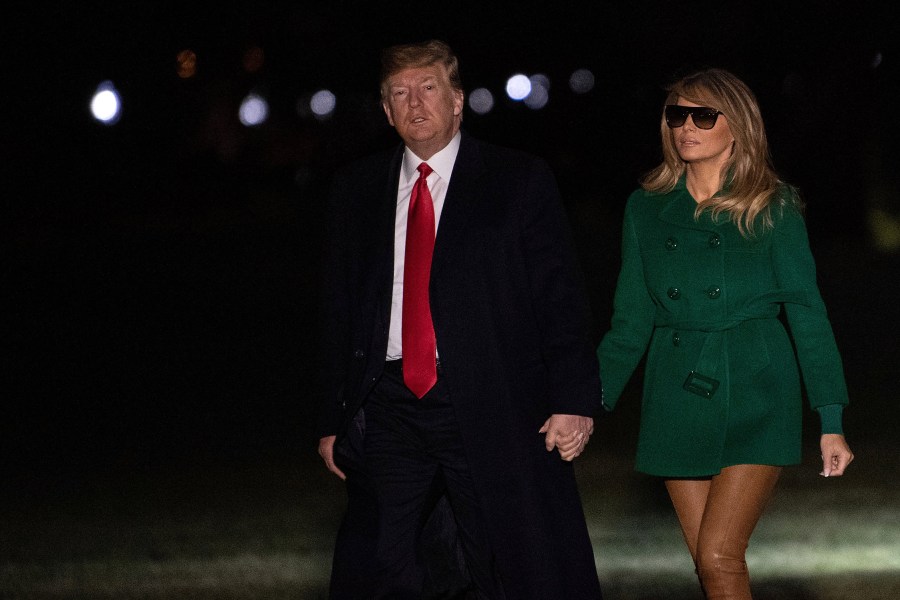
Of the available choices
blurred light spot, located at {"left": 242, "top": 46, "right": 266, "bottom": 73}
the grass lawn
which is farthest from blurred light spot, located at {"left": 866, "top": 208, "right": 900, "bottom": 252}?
blurred light spot, located at {"left": 242, "top": 46, "right": 266, "bottom": 73}

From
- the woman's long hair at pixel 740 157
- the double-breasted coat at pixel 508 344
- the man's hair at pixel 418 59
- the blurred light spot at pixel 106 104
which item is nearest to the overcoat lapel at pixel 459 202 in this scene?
the double-breasted coat at pixel 508 344

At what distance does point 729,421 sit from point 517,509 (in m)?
0.69

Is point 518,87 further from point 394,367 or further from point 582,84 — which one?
point 394,367

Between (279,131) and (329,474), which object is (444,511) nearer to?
(329,474)

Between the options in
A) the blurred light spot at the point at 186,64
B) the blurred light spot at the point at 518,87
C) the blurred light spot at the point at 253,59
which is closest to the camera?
the blurred light spot at the point at 186,64

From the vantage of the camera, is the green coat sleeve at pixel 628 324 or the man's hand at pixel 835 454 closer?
the man's hand at pixel 835 454

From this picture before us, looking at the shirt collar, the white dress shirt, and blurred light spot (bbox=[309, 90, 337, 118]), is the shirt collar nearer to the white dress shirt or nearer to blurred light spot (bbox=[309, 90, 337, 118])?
the white dress shirt

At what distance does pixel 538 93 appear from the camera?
243 ft

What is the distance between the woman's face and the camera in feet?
16.1

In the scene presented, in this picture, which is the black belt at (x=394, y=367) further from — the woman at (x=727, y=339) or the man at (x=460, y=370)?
the woman at (x=727, y=339)

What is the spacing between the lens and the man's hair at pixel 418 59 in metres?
4.79

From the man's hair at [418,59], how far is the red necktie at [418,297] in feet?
1.06

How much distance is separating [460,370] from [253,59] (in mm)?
58406

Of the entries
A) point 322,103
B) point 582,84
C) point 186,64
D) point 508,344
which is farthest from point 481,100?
point 508,344
